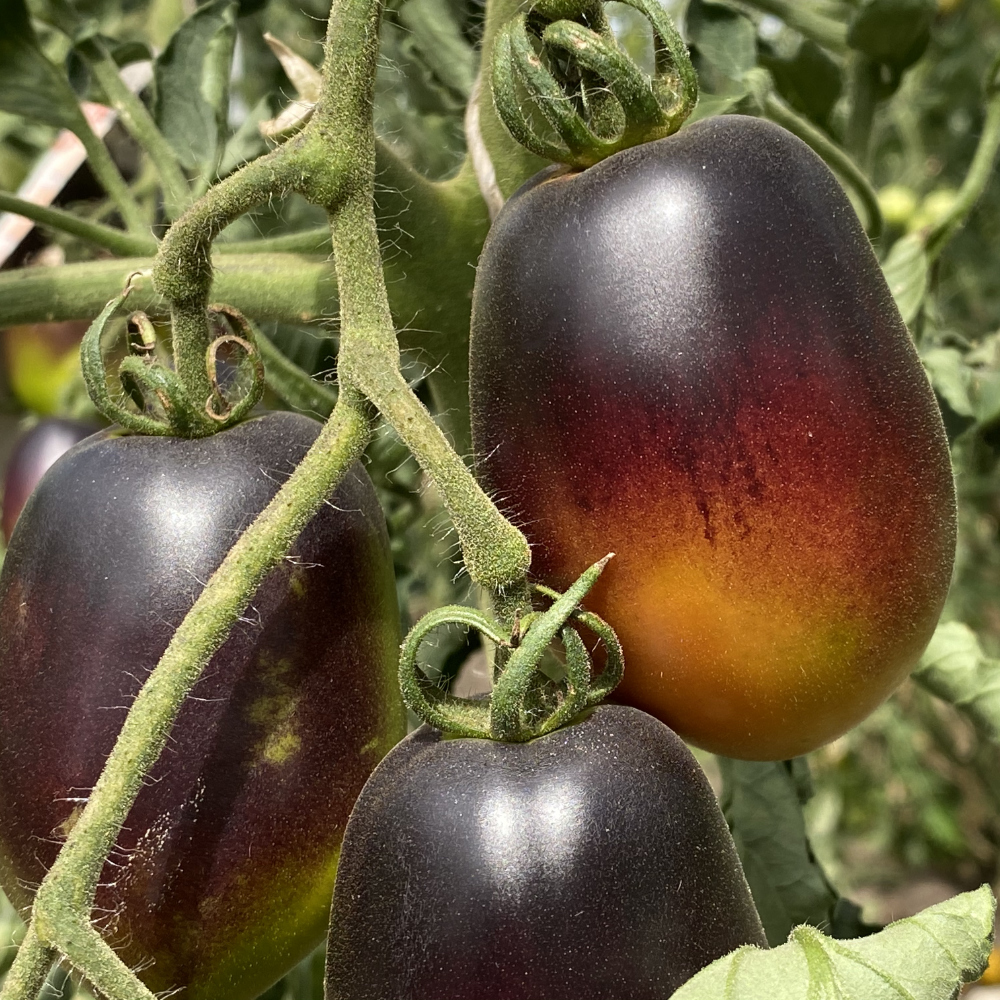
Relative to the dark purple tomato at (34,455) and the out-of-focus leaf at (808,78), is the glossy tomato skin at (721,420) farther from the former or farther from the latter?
the dark purple tomato at (34,455)

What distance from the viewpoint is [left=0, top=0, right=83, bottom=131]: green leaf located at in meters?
0.75

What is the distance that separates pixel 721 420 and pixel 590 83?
0.16 m

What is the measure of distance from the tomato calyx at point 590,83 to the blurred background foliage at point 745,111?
0.11 meters

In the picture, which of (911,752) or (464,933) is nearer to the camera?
(464,933)

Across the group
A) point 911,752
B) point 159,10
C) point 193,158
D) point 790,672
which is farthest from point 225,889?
point 911,752

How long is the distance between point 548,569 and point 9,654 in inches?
8.6

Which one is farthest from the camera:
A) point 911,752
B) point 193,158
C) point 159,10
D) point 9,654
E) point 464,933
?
point 911,752

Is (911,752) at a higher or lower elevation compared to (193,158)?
lower

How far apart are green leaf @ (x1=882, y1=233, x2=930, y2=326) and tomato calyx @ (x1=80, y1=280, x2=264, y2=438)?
438mm

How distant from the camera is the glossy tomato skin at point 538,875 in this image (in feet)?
1.29

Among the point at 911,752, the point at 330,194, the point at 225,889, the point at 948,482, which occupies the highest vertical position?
the point at 330,194

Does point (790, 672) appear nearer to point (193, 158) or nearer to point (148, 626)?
point (148, 626)

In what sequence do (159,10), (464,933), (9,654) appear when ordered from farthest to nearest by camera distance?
1. (159,10)
2. (9,654)
3. (464,933)

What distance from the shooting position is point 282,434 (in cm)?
52
